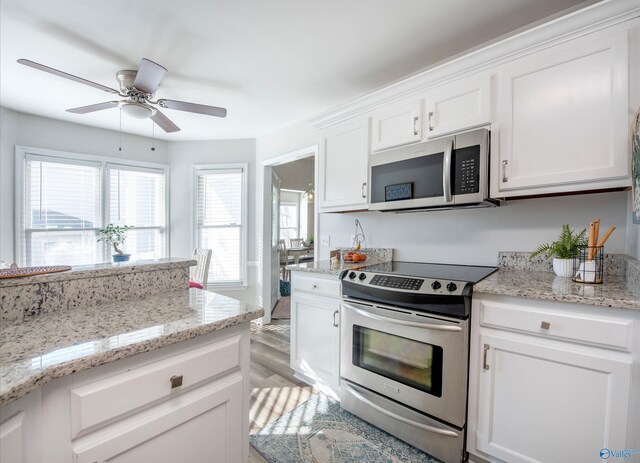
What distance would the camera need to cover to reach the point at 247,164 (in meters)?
4.17

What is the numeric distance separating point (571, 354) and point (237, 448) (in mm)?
1434

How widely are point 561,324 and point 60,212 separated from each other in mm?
4810

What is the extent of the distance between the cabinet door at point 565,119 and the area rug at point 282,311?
3.33 meters

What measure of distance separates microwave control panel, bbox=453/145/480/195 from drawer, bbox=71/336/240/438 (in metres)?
1.53

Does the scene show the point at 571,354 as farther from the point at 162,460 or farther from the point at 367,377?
the point at 162,460

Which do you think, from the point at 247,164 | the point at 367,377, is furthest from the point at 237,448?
the point at 247,164

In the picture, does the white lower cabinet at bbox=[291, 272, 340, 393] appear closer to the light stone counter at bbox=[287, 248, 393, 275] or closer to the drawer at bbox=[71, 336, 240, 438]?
the light stone counter at bbox=[287, 248, 393, 275]

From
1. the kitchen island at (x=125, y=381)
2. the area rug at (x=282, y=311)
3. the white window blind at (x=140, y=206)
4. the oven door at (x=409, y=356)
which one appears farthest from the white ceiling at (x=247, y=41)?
the area rug at (x=282, y=311)

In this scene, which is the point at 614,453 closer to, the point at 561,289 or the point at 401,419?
the point at 561,289

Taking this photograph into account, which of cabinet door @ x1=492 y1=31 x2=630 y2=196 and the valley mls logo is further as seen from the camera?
cabinet door @ x1=492 y1=31 x2=630 y2=196

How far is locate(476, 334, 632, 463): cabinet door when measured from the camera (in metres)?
1.19

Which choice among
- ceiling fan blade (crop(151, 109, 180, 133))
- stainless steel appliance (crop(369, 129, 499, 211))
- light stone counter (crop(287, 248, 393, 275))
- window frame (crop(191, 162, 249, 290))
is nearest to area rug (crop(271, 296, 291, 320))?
window frame (crop(191, 162, 249, 290))

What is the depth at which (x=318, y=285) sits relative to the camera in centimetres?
223

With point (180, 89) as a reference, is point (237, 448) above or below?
below
